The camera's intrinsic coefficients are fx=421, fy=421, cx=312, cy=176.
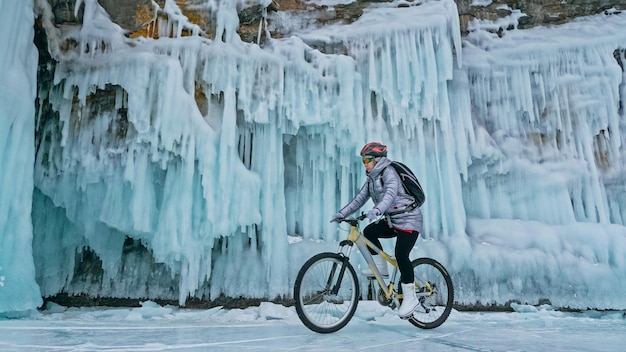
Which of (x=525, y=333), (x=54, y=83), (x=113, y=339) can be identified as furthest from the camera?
(x=54, y=83)

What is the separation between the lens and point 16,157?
234 inches

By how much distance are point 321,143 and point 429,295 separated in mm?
3863

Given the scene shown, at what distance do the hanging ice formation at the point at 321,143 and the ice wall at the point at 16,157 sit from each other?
2.02 ft

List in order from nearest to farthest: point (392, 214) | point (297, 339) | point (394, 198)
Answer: point (297, 339)
point (394, 198)
point (392, 214)

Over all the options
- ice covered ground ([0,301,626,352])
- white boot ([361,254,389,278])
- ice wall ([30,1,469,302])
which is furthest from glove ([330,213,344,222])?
ice wall ([30,1,469,302])

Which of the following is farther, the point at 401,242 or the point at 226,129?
the point at 226,129

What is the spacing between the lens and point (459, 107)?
7.23 meters

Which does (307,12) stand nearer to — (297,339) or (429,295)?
(429,295)

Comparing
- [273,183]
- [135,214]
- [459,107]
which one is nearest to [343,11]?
[459,107]

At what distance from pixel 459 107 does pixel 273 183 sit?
344 cm

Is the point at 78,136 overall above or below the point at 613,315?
above

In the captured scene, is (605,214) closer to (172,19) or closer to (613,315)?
(613,315)

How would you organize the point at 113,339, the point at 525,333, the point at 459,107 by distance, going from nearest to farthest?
the point at 113,339 → the point at 525,333 → the point at 459,107

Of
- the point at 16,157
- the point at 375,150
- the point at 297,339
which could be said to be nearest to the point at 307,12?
the point at 375,150
